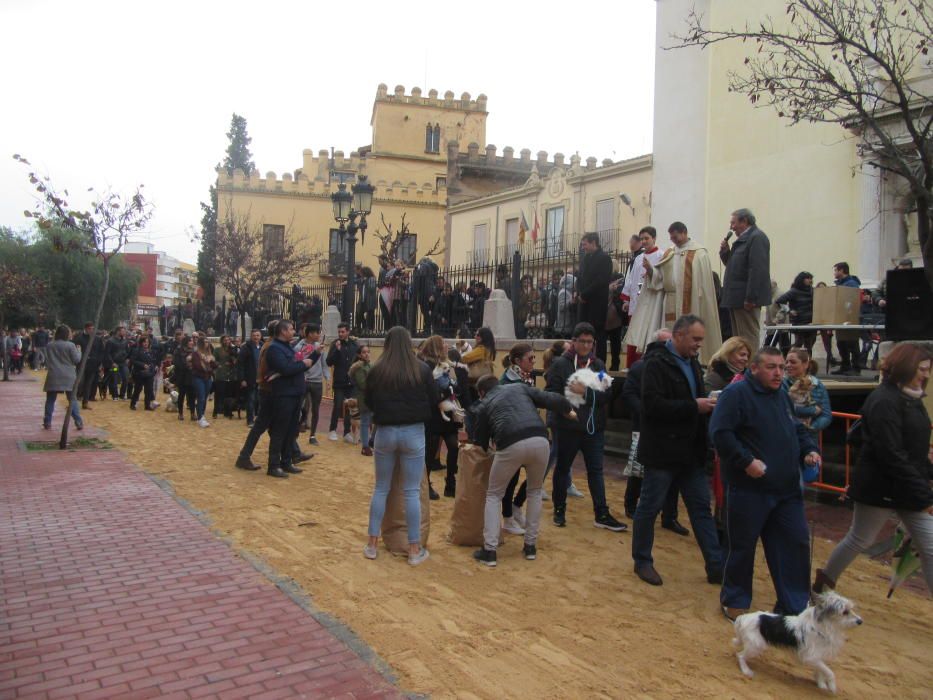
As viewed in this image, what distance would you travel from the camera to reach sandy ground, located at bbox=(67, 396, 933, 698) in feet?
13.8

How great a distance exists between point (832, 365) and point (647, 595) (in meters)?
8.93

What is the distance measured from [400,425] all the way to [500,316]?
735 cm

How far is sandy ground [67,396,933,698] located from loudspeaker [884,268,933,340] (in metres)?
3.54

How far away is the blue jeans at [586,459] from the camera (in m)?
7.38

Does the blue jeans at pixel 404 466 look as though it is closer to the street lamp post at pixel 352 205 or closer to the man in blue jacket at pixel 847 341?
the man in blue jacket at pixel 847 341

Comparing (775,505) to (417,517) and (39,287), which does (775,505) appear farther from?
(39,287)

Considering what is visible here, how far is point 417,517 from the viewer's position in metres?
6.20

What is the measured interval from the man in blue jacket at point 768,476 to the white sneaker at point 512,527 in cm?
256

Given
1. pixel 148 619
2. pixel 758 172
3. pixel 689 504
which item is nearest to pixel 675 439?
pixel 689 504

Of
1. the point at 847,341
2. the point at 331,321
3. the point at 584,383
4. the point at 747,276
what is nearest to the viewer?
the point at 584,383

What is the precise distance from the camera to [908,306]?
9133 millimetres

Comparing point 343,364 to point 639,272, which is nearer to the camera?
point 639,272

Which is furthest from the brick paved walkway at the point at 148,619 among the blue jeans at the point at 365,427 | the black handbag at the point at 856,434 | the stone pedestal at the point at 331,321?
the stone pedestal at the point at 331,321

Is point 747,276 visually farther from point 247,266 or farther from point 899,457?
point 247,266
